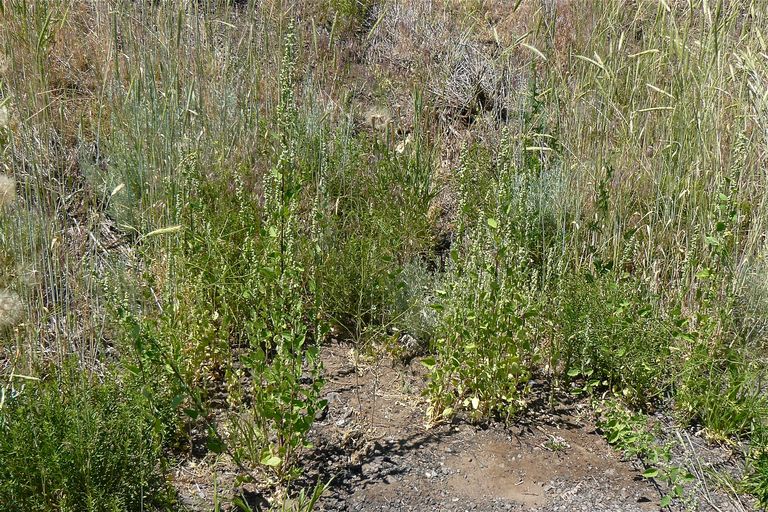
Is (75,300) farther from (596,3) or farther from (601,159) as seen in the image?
(596,3)

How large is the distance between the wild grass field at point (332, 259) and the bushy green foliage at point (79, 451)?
0.01 m

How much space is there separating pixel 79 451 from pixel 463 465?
4.21ft

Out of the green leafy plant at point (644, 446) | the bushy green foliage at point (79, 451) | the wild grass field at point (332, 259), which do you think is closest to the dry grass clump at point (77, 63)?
the wild grass field at point (332, 259)

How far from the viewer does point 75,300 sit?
3.10m

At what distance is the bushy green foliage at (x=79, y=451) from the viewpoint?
2.34 meters

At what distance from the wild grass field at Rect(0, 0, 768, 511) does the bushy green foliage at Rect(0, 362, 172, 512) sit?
1 centimetres

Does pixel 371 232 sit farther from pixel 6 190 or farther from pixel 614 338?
pixel 6 190

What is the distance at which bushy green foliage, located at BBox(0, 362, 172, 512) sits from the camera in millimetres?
2336

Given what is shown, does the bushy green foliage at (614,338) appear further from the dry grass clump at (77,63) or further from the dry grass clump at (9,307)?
the dry grass clump at (77,63)

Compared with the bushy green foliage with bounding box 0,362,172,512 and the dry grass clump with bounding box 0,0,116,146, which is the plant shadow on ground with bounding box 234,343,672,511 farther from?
the dry grass clump with bounding box 0,0,116,146

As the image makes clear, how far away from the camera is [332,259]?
367 centimetres

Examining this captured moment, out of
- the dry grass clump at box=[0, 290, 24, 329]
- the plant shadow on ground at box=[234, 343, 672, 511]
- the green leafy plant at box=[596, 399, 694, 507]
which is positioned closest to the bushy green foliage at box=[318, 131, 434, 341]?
the plant shadow on ground at box=[234, 343, 672, 511]

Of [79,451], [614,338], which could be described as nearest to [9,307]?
[79,451]

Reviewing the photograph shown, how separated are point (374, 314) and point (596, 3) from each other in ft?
5.97
